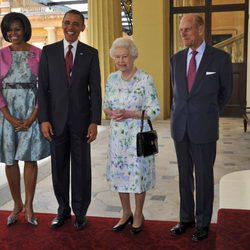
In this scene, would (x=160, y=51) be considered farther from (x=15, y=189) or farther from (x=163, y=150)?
(x=15, y=189)

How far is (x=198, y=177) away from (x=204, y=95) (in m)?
0.59

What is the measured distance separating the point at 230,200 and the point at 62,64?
180cm

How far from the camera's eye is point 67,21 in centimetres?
290

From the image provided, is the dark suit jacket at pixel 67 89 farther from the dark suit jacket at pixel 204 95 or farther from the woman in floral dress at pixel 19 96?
the dark suit jacket at pixel 204 95

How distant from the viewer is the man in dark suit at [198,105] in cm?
274

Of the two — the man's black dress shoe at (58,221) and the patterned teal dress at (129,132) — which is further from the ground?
the patterned teal dress at (129,132)

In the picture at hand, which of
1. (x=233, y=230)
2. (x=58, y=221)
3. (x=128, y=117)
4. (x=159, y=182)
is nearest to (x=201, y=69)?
(x=128, y=117)

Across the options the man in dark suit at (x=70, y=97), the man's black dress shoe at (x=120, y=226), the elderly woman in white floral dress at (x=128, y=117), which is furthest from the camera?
the man's black dress shoe at (x=120, y=226)

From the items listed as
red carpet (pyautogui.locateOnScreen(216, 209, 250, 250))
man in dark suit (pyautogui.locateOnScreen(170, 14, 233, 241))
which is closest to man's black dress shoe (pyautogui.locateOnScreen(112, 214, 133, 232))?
man in dark suit (pyautogui.locateOnScreen(170, 14, 233, 241))

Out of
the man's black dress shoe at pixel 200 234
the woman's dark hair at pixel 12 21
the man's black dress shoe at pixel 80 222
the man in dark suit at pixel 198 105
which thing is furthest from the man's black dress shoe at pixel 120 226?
the woman's dark hair at pixel 12 21

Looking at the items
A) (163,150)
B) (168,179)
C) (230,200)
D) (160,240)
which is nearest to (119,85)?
(160,240)

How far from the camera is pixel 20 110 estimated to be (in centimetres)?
312

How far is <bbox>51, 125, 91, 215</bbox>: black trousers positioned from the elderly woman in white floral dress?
0.69ft

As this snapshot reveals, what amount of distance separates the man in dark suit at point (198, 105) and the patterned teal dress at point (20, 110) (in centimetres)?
109
